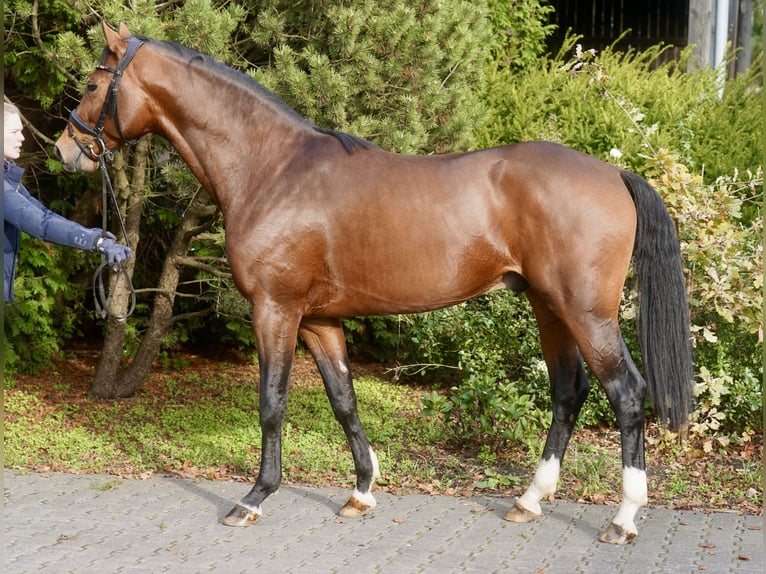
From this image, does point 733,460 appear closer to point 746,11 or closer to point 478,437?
point 478,437

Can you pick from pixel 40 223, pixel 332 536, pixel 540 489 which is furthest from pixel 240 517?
Result: pixel 40 223

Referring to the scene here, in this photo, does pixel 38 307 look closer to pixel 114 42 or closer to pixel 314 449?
pixel 314 449

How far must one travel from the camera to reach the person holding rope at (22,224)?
3979mm

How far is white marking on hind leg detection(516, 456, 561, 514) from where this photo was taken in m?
4.76

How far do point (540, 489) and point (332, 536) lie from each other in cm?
115

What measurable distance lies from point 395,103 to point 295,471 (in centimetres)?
285

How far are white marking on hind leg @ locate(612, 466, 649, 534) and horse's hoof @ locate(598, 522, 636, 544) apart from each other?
0.02 m

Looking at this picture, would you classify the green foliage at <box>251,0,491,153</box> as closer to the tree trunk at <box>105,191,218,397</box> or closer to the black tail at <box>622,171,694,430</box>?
the tree trunk at <box>105,191,218,397</box>

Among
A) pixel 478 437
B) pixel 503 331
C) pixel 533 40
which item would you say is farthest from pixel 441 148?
pixel 533 40

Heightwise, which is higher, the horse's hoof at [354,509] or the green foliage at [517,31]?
the green foliage at [517,31]

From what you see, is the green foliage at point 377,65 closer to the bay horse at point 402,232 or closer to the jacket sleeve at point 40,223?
the bay horse at point 402,232

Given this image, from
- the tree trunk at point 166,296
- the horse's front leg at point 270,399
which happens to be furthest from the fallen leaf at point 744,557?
the tree trunk at point 166,296

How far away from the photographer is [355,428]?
4.95 metres

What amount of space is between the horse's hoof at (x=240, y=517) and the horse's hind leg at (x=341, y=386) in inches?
19.4
